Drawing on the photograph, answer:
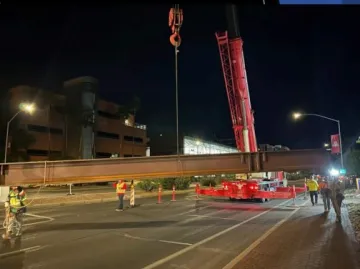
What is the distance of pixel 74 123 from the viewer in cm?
7250

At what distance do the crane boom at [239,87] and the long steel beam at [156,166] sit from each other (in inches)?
423

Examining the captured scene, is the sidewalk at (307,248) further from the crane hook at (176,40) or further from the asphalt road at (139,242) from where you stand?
the crane hook at (176,40)

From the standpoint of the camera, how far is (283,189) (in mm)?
26688

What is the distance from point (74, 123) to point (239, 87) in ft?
175

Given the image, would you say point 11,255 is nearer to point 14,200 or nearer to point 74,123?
point 14,200

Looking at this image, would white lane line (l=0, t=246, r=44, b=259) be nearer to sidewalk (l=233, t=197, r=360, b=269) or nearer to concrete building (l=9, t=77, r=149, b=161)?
sidewalk (l=233, t=197, r=360, b=269)

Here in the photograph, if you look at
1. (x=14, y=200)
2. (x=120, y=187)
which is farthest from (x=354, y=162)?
(x=14, y=200)

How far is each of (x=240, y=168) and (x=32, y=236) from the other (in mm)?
7648

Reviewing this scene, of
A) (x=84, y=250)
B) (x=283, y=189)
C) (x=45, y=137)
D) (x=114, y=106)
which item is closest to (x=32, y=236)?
(x=84, y=250)

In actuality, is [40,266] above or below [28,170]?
below

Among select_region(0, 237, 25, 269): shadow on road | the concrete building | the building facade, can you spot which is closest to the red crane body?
select_region(0, 237, 25, 269): shadow on road

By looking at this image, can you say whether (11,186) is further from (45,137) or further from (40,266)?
(45,137)

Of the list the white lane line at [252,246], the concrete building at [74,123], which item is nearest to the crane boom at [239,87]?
the white lane line at [252,246]

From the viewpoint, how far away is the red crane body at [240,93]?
2523 centimetres
